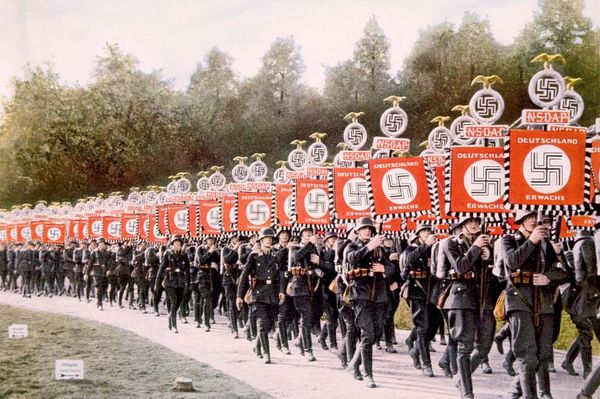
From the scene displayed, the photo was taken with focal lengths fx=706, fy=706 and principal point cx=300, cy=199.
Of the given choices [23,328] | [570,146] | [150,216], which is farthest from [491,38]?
[150,216]

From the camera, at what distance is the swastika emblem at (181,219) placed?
56.2 feet

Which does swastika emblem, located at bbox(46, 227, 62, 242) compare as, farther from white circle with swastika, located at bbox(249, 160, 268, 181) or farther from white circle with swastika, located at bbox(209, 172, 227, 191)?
white circle with swastika, located at bbox(249, 160, 268, 181)

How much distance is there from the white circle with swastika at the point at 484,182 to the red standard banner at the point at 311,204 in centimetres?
440

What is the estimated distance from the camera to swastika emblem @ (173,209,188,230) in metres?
17.1

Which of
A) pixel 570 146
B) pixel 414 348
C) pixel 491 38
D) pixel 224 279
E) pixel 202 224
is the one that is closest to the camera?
pixel 570 146

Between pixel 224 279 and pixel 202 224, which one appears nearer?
pixel 224 279

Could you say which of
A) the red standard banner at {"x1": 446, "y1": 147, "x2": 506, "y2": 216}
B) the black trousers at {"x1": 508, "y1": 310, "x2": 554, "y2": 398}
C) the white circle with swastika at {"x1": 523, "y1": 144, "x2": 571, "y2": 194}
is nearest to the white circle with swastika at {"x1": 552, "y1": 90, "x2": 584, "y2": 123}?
the red standard banner at {"x1": 446, "y1": 147, "x2": 506, "y2": 216}

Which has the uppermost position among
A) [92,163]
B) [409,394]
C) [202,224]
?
[92,163]

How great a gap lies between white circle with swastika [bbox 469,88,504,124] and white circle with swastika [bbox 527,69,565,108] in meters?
1.41

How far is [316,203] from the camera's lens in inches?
508

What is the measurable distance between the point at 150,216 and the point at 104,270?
2599 millimetres

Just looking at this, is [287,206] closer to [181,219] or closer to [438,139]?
[438,139]

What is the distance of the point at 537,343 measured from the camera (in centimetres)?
689

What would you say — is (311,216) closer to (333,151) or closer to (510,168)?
(510,168)
